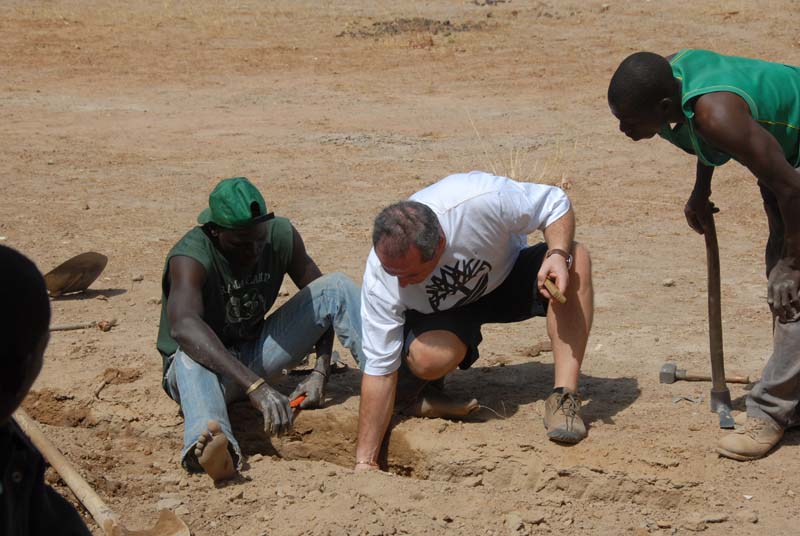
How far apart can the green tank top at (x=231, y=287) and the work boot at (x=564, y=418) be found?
52.4 inches

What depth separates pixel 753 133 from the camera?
3.71 meters

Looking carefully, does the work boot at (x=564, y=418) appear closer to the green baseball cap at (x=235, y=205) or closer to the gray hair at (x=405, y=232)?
the gray hair at (x=405, y=232)

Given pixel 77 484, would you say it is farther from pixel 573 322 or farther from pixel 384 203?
pixel 384 203

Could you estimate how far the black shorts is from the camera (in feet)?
14.8

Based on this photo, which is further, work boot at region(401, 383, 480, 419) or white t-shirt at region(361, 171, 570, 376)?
work boot at region(401, 383, 480, 419)

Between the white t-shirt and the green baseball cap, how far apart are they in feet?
1.69

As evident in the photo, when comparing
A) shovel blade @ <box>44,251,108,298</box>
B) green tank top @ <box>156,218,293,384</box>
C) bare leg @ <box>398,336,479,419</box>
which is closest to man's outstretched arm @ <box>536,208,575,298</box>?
bare leg @ <box>398,336,479,419</box>

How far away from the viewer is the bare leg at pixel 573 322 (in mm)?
4488

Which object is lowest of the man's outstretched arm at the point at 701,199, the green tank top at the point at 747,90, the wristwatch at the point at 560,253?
the wristwatch at the point at 560,253

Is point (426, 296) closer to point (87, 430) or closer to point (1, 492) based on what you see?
point (87, 430)

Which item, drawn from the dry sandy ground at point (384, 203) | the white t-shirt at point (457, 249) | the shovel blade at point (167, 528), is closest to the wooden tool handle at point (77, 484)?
the shovel blade at point (167, 528)

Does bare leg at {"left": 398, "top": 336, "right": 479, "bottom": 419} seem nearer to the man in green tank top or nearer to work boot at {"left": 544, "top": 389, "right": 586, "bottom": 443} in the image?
work boot at {"left": 544, "top": 389, "right": 586, "bottom": 443}

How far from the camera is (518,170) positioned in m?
9.39

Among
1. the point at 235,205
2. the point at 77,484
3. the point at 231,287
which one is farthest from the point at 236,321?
the point at 77,484
